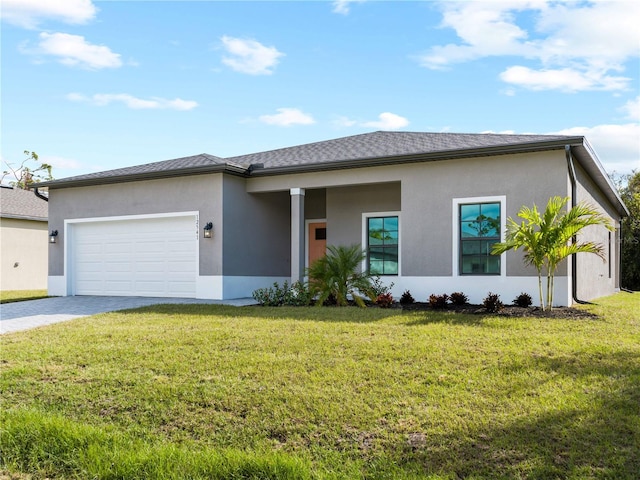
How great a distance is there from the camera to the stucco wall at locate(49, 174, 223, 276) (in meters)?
13.4

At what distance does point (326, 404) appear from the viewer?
16.3ft

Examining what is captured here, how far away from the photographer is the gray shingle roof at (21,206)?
813 inches

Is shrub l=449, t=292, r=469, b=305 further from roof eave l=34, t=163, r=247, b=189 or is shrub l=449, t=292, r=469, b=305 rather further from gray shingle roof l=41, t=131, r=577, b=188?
roof eave l=34, t=163, r=247, b=189

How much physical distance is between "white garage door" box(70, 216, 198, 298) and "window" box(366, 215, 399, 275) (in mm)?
4334

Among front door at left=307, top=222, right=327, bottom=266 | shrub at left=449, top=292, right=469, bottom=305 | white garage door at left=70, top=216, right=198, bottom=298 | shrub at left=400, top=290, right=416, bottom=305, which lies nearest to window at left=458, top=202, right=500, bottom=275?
shrub at left=449, top=292, right=469, bottom=305

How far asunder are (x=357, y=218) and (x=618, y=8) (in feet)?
23.2

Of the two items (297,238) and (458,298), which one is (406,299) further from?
(297,238)

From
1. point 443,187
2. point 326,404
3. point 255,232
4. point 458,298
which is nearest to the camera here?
point 326,404

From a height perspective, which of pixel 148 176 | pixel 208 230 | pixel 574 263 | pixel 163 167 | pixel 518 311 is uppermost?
pixel 163 167

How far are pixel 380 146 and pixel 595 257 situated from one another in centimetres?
654

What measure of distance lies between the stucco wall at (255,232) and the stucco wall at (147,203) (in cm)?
25

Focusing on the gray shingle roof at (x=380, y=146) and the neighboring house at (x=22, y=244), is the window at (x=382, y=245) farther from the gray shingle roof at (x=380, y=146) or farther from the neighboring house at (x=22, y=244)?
the neighboring house at (x=22, y=244)

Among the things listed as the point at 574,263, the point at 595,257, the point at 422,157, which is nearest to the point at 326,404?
the point at 422,157

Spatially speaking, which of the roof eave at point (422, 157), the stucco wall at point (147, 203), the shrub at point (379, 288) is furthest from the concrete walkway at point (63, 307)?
the roof eave at point (422, 157)
